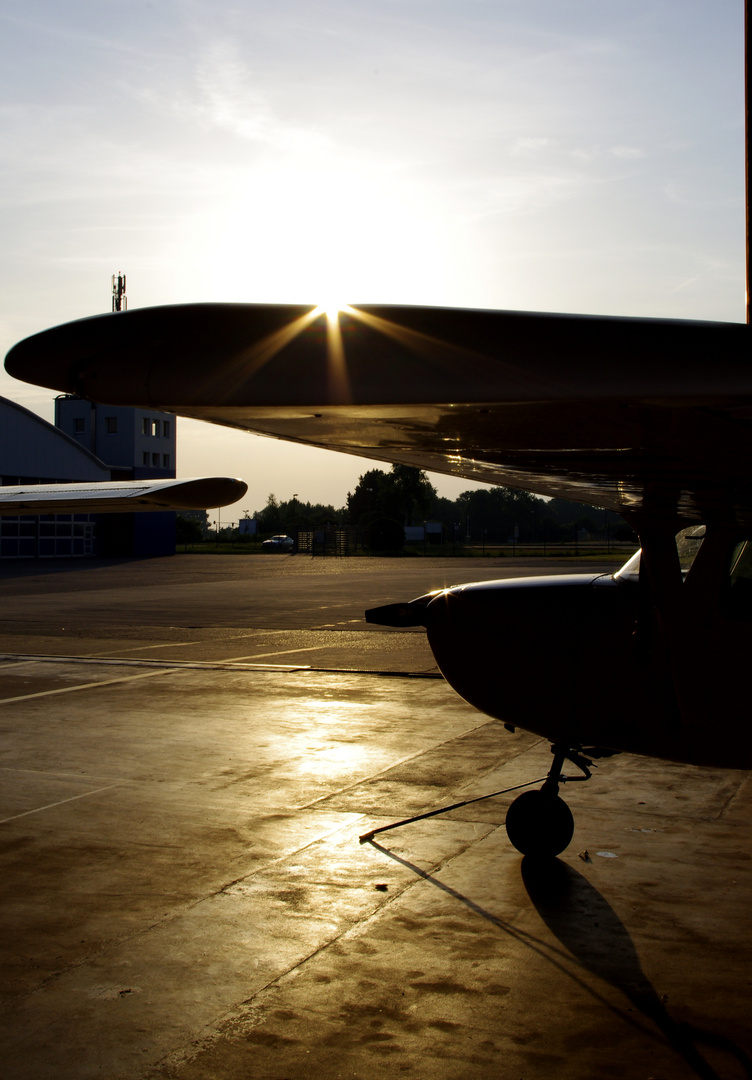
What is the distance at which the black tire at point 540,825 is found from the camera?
200 inches

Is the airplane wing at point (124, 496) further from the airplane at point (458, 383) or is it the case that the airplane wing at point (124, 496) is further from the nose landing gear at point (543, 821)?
the nose landing gear at point (543, 821)

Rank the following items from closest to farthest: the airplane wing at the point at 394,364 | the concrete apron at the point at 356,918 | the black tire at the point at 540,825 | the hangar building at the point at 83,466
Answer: the airplane wing at the point at 394,364, the concrete apron at the point at 356,918, the black tire at the point at 540,825, the hangar building at the point at 83,466

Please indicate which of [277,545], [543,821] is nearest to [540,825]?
[543,821]

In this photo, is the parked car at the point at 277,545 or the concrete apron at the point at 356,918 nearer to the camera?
the concrete apron at the point at 356,918

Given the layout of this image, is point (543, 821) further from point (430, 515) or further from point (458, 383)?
point (430, 515)

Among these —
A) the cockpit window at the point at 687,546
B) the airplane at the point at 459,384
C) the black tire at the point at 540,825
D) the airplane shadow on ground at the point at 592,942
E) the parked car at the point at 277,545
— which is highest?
the airplane at the point at 459,384

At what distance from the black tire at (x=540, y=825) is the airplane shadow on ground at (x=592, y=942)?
78 mm

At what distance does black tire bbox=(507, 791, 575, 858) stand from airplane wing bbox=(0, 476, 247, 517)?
2.33 meters

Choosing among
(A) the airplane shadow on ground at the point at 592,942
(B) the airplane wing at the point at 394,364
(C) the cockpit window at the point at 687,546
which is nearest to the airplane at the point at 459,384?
(B) the airplane wing at the point at 394,364

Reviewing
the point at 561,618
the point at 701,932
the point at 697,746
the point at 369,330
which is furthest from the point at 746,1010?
the point at 369,330

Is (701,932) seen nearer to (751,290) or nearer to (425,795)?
(425,795)

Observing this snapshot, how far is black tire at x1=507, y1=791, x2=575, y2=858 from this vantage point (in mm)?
5070

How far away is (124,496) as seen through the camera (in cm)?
745

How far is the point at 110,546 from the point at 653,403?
188 ft
